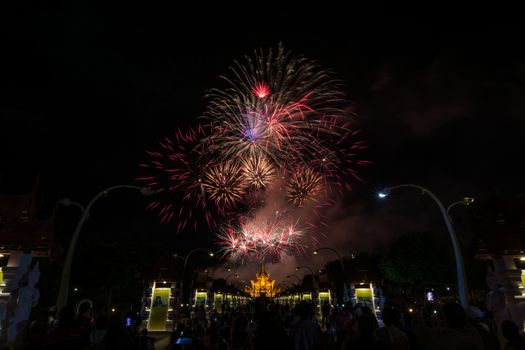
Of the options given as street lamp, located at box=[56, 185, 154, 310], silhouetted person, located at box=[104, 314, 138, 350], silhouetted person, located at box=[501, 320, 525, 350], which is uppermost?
street lamp, located at box=[56, 185, 154, 310]

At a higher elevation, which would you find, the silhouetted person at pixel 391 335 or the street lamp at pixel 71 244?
the street lamp at pixel 71 244

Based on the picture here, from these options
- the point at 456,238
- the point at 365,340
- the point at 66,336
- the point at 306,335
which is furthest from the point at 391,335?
the point at 456,238

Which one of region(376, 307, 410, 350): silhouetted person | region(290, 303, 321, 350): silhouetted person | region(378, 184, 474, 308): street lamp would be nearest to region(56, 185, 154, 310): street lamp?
region(290, 303, 321, 350): silhouetted person

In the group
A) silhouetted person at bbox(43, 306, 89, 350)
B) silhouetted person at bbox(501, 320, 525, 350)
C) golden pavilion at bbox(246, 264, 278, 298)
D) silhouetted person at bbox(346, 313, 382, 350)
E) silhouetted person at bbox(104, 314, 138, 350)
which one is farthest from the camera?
golden pavilion at bbox(246, 264, 278, 298)

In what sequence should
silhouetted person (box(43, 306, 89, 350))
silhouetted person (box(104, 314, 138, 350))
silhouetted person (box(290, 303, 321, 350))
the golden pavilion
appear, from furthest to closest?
the golden pavilion → silhouetted person (box(104, 314, 138, 350)) → silhouetted person (box(290, 303, 321, 350)) → silhouetted person (box(43, 306, 89, 350))

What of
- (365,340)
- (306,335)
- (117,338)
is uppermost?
(365,340)

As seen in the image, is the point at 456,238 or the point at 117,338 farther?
the point at 456,238

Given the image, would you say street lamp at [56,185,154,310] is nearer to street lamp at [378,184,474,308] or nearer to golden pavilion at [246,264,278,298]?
street lamp at [378,184,474,308]

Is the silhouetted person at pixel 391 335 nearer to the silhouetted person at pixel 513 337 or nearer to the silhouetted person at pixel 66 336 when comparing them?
the silhouetted person at pixel 513 337

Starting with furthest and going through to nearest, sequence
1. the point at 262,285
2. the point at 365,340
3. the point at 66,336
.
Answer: the point at 262,285
the point at 66,336
the point at 365,340

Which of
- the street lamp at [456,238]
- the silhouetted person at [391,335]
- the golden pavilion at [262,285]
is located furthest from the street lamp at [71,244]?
the golden pavilion at [262,285]

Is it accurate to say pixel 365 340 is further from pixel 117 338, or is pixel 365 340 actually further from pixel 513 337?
pixel 117 338

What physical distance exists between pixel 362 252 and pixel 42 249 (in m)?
88.2

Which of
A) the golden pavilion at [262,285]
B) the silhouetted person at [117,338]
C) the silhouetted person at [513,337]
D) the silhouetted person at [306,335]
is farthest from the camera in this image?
the golden pavilion at [262,285]
